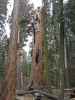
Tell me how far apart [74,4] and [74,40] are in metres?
9.29

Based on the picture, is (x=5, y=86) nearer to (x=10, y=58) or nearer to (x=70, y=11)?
(x=10, y=58)

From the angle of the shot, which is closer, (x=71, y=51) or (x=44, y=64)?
(x=44, y=64)

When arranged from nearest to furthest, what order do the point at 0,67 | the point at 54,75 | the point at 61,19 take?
the point at 61,19
the point at 0,67
the point at 54,75

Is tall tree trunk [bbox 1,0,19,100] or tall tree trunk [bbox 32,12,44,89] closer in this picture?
tall tree trunk [bbox 1,0,19,100]

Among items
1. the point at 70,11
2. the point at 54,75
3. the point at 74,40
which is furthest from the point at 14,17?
the point at 54,75

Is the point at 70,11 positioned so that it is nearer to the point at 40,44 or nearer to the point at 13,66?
the point at 40,44

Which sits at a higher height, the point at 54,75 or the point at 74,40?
the point at 74,40

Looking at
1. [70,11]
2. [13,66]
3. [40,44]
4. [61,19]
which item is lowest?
[13,66]

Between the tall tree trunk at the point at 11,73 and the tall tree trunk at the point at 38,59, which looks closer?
the tall tree trunk at the point at 11,73

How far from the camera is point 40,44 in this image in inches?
485

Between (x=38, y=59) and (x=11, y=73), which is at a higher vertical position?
(x=38, y=59)

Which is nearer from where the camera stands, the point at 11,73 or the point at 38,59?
the point at 11,73

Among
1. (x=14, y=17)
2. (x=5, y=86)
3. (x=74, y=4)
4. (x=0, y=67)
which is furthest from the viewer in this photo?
(x=0, y=67)

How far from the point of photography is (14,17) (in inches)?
356
